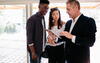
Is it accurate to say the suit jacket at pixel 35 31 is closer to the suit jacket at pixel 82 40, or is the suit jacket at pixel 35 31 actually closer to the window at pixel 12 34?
the suit jacket at pixel 82 40

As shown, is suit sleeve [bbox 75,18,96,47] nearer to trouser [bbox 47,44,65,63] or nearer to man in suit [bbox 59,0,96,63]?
man in suit [bbox 59,0,96,63]

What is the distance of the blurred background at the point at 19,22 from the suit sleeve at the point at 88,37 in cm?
145

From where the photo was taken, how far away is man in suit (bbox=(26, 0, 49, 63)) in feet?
10.0

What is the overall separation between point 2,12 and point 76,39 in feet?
8.99

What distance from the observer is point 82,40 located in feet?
7.50

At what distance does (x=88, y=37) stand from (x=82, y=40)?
9cm

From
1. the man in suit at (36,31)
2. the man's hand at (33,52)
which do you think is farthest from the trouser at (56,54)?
the man's hand at (33,52)

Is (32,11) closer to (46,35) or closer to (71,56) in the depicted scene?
(46,35)

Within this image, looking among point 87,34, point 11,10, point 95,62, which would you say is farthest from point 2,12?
point 87,34

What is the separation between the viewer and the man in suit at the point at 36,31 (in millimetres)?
3051

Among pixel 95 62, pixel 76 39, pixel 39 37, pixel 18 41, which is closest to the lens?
pixel 76 39

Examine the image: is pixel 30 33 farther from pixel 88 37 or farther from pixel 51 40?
pixel 88 37

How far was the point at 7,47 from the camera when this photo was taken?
4.96 m

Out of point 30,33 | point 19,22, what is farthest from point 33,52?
point 19,22
